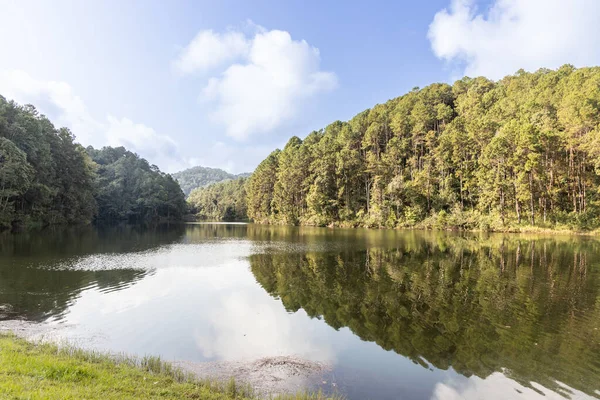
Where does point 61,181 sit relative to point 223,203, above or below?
above

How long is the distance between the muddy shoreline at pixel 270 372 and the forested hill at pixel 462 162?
2086 inches

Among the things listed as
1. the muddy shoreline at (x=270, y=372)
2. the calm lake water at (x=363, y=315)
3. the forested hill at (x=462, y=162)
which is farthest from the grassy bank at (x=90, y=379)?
the forested hill at (x=462, y=162)

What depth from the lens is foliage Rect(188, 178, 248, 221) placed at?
479 ft

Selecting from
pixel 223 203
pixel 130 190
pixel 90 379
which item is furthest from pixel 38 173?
pixel 223 203

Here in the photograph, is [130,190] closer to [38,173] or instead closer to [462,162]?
[38,173]

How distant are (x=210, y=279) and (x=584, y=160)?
55.0 m

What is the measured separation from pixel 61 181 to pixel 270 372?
77.1 m

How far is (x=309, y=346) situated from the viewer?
11.0m

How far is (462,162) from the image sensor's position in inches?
2675

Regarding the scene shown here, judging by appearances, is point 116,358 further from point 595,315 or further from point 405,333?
point 595,315

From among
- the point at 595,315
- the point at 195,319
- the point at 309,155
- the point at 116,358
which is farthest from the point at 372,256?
the point at 309,155

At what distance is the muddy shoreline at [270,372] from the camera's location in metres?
8.23

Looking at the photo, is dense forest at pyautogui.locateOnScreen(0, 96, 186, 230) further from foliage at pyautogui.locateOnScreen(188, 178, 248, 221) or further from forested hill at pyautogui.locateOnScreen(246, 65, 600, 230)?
forested hill at pyautogui.locateOnScreen(246, 65, 600, 230)

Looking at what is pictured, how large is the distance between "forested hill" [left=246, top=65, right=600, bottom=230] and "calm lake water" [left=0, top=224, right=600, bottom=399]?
103 feet
